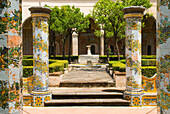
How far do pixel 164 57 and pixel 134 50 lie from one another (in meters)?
3.51

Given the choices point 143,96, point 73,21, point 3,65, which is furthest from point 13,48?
point 73,21

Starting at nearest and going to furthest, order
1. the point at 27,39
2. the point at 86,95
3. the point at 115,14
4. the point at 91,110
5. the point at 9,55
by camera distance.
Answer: the point at 9,55 → the point at 91,110 → the point at 86,95 → the point at 115,14 → the point at 27,39

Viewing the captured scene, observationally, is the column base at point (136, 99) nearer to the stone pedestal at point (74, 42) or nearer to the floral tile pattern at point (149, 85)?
the floral tile pattern at point (149, 85)

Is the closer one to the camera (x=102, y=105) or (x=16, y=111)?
(x=16, y=111)

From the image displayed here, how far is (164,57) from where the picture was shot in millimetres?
2666

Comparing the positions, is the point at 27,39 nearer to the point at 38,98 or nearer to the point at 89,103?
the point at 38,98

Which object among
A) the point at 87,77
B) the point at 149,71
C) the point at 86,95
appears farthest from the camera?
the point at 87,77

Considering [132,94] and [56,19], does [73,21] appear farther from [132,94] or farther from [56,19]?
[132,94]

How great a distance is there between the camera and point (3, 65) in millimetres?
2543

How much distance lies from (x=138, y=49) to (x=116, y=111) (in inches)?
86.0

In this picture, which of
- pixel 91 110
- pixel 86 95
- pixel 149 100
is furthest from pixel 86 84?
pixel 149 100

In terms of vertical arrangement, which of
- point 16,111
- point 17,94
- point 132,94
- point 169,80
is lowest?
point 132,94

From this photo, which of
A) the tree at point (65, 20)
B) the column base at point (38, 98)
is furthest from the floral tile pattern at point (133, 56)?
the tree at point (65, 20)

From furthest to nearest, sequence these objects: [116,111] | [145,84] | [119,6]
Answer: [119,6] < [145,84] < [116,111]
